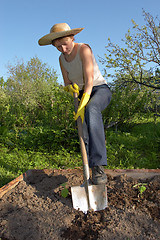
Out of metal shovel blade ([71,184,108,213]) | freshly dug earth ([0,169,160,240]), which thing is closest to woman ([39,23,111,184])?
metal shovel blade ([71,184,108,213])

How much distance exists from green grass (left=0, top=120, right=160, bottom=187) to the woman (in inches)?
49.9

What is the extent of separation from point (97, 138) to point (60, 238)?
0.94m

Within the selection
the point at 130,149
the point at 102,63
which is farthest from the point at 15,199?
the point at 102,63

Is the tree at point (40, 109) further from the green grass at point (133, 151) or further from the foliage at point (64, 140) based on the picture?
the green grass at point (133, 151)

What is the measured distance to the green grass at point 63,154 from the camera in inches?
137

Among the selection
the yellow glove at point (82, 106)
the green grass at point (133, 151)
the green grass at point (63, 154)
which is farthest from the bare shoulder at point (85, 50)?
the green grass at point (133, 151)

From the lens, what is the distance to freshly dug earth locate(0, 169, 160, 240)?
1622 millimetres

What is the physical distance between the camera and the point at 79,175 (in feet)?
8.23

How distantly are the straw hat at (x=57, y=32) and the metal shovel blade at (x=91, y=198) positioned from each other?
4.99 ft

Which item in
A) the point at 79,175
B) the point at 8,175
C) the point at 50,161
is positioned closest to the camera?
the point at 79,175

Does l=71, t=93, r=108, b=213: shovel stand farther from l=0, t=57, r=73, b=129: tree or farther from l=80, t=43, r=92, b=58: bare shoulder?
l=0, t=57, r=73, b=129: tree

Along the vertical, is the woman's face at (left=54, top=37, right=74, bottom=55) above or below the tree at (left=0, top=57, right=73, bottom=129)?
above

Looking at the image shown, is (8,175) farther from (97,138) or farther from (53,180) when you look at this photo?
(97,138)

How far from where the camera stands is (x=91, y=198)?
2.03 meters
